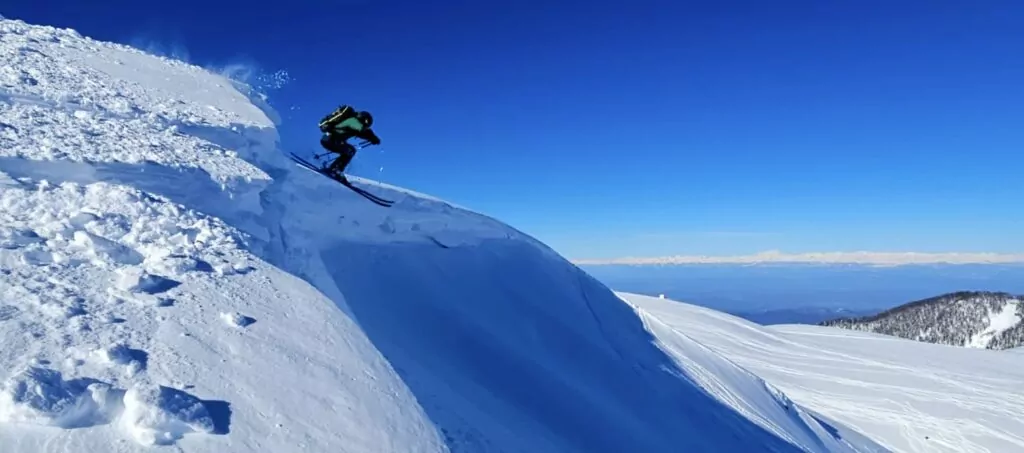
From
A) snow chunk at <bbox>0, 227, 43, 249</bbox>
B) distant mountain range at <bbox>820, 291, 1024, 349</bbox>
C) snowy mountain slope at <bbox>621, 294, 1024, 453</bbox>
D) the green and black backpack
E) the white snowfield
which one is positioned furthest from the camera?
distant mountain range at <bbox>820, 291, 1024, 349</bbox>

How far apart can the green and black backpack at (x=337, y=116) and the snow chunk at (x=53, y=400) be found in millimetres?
9317

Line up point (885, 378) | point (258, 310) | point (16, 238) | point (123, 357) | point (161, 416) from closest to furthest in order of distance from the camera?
1. point (161, 416)
2. point (123, 357)
3. point (16, 238)
4. point (258, 310)
5. point (885, 378)

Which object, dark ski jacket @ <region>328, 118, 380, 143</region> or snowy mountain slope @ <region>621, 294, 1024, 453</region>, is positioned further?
snowy mountain slope @ <region>621, 294, 1024, 453</region>

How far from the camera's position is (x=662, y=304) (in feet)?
134

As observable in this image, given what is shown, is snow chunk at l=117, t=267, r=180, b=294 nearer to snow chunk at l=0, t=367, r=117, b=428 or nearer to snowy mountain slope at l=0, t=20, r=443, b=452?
snowy mountain slope at l=0, t=20, r=443, b=452

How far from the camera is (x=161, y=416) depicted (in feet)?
13.3

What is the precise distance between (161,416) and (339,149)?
969 centimetres

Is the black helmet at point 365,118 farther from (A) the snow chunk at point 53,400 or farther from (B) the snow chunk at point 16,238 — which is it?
(A) the snow chunk at point 53,400

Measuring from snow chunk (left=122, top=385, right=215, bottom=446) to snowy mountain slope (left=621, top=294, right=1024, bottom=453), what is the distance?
16542 millimetres

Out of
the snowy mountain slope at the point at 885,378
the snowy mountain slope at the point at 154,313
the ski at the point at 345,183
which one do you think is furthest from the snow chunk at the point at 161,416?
the snowy mountain slope at the point at 885,378

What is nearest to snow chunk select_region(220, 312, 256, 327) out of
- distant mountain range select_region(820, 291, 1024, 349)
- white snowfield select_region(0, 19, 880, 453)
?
white snowfield select_region(0, 19, 880, 453)

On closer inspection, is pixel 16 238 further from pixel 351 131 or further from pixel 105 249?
pixel 351 131

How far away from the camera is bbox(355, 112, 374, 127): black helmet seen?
1299 centimetres

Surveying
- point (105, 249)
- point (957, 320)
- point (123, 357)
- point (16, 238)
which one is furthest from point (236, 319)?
point (957, 320)
